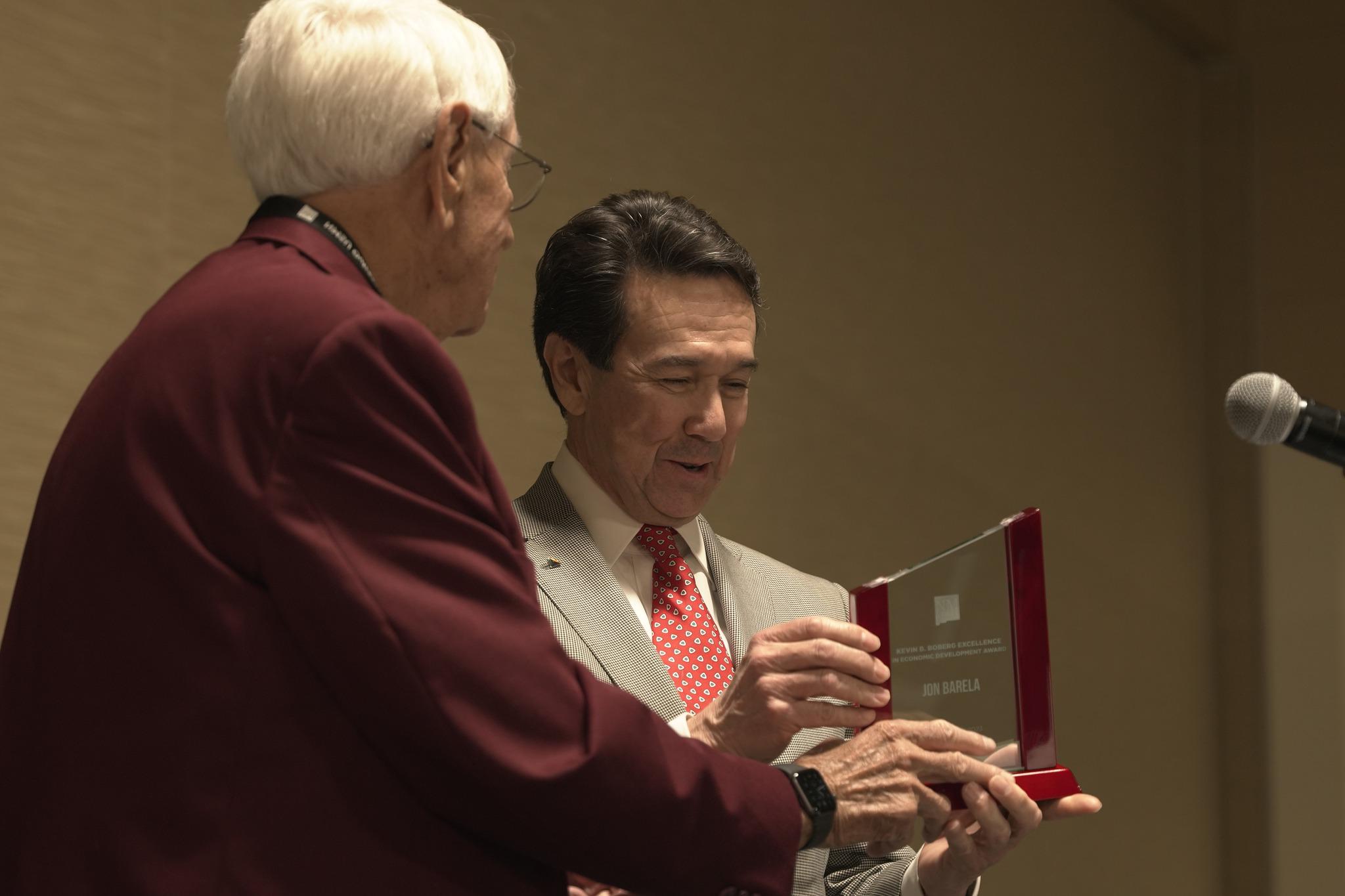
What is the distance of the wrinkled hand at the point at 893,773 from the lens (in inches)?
66.0

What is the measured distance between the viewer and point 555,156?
3754 millimetres

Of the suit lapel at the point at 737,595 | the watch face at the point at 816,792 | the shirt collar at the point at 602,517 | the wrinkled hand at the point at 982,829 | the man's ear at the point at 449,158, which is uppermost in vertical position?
the man's ear at the point at 449,158

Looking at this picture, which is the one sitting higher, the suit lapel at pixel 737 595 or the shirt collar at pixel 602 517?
the shirt collar at pixel 602 517

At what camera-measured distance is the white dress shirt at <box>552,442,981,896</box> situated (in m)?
2.44

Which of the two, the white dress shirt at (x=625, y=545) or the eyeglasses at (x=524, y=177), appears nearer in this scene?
the eyeglasses at (x=524, y=177)

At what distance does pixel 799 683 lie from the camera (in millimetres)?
1851

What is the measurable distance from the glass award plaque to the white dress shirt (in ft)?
1.62

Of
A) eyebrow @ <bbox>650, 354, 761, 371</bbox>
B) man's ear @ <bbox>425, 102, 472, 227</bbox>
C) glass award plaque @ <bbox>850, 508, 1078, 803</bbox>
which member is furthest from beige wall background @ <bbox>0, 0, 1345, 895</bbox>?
glass award plaque @ <bbox>850, 508, 1078, 803</bbox>

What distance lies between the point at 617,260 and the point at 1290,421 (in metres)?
1.12

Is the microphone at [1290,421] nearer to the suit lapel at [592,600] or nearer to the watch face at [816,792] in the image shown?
the watch face at [816,792]

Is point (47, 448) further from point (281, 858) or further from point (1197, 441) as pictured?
point (1197, 441)

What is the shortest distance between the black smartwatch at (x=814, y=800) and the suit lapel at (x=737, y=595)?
83 cm

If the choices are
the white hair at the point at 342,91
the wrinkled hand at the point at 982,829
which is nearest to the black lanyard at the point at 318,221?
the white hair at the point at 342,91

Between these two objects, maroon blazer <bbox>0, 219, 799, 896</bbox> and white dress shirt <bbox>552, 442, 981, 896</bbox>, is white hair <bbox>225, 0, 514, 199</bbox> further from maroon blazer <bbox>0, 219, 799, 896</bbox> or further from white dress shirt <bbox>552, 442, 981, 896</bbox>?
white dress shirt <bbox>552, 442, 981, 896</bbox>
